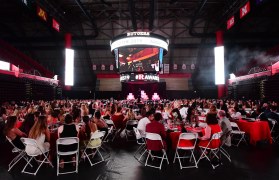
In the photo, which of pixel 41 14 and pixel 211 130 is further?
pixel 41 14

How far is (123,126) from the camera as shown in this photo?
8516 mm

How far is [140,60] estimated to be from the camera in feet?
41.1

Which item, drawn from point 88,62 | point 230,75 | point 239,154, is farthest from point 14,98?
point 230,75

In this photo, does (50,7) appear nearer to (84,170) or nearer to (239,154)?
(84,170)

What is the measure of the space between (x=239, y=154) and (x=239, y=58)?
66.0 ft

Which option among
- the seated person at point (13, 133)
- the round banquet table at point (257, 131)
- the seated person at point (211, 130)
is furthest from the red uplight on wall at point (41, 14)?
the round banquet table at point (257, 131)

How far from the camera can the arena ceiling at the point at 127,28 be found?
60.3 feet

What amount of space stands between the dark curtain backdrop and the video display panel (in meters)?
13.7

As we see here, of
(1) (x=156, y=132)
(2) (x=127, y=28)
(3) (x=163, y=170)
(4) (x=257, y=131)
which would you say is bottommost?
(3) (x=163, y=170)

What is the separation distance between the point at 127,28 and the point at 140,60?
10.7m

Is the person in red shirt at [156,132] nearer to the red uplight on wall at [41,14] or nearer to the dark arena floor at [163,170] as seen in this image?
the dark arena floor at [163,170]

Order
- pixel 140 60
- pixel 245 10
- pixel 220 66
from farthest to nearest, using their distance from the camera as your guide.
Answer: pixel 220 66 → pixel 245 10 → pixel 140 60

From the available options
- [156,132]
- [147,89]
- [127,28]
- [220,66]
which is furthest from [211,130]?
[147,89]

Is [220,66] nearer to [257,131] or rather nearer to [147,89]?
[257,131]
